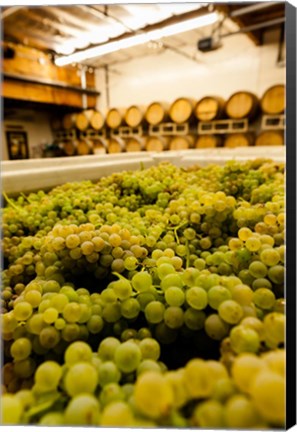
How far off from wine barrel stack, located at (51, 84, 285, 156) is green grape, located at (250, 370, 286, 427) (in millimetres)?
4153

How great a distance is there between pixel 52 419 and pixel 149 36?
4.20 m

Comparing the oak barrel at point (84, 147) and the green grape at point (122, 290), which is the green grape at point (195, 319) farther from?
the oak barrel at point (84, 147)

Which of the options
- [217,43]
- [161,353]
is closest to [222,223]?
[161,353]

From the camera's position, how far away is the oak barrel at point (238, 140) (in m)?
4.27

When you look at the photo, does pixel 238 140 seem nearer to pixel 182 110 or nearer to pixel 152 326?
pixel 182 110

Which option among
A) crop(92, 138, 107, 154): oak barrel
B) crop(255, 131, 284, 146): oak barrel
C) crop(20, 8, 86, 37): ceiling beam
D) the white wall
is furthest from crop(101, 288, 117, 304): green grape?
the white wall

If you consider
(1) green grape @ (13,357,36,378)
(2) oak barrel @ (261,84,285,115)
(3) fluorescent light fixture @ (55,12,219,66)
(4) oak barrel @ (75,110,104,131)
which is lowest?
(1) green grape @ (13,357,36,378)

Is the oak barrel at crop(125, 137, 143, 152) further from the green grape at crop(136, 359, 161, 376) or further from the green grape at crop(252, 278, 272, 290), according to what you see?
the green grape at crop(136, 359, 161, 376)

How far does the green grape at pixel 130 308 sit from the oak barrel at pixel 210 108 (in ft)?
13.7

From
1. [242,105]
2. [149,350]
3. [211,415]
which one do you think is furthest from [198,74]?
[211,415]

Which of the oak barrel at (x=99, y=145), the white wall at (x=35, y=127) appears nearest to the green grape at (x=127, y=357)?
the oak barrel at (x=99, y=145)

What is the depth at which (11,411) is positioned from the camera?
0.32m

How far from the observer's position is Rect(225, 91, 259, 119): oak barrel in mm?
3996

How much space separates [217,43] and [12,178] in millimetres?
3793
